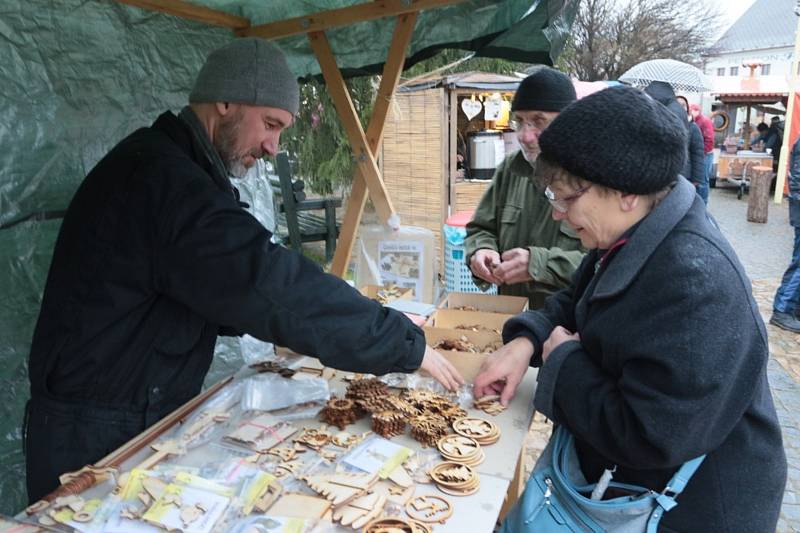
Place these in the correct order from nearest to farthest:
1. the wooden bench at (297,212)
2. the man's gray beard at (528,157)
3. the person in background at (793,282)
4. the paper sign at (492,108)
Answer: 1. the man's gray beard at (528,157)
2. the person in background at (793,282)
3. the wooden bench at (297,212)
4. the paper sign at (492,108)

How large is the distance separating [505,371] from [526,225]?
1.17 metres

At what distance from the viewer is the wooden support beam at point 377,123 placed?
308 cm

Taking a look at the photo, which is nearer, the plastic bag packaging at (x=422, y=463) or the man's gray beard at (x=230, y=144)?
the plastic bag packaging at (x=422, y=463)

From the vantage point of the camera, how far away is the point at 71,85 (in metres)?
2.67

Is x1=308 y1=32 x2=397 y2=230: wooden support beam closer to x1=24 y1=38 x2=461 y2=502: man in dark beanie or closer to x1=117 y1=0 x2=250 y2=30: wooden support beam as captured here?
x1=117 y1=0 x2=250 y2=30: wooden support beam

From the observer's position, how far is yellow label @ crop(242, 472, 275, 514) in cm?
124

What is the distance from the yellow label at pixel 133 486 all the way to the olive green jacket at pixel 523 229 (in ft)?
5.50

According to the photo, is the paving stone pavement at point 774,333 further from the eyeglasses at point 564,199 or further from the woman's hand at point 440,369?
the eyeglasses at point 564,199

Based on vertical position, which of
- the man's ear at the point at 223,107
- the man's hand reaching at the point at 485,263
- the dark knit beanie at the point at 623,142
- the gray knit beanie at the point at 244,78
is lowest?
the man's hand reaching at the point at 485,263

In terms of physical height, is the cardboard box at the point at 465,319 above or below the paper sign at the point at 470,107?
below

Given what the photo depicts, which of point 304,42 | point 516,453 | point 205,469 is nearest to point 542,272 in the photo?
point 516,453

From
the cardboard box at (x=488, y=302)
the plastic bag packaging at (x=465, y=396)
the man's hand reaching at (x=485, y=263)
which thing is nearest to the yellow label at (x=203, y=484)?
the plastic bag packaging at (x=465, y=396)

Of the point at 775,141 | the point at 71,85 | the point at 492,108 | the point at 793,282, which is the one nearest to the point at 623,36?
the point at 775,141

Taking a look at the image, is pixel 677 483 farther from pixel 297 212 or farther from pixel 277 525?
pixel 297 212
